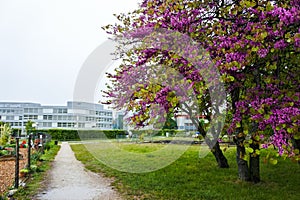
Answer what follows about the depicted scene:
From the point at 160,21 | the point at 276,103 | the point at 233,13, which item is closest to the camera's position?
the point at 276,103

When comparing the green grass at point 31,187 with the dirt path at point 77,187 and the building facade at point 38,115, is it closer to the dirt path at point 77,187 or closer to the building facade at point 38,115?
the dirt path at point 77,187

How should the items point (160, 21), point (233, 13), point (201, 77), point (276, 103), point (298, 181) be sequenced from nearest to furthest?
point (276, 103)
point (201, 77)
point (233, 13)
point (160, 21)
point (298, 181)

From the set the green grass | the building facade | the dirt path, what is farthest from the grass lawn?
the building facade

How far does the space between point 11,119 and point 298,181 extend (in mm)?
70400

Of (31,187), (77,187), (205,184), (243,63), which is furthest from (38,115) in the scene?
(243,63)

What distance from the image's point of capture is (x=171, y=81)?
15.9 feet

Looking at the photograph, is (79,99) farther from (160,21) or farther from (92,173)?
(160,21)

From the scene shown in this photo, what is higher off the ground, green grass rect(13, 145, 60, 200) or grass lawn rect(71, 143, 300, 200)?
green grass rect(13, 145, 60, 200)

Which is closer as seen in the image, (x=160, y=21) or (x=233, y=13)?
(x=233, y=13)

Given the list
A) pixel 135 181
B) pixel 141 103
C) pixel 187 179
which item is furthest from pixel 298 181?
pixel 141 103

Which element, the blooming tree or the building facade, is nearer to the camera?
the blooming tree

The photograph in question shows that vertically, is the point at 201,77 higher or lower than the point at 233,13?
lower

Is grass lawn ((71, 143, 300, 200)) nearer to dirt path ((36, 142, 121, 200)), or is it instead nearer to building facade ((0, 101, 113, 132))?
dirt path ((36, 142, 121, 200))

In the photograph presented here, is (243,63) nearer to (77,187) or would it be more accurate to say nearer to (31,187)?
(77,187)
